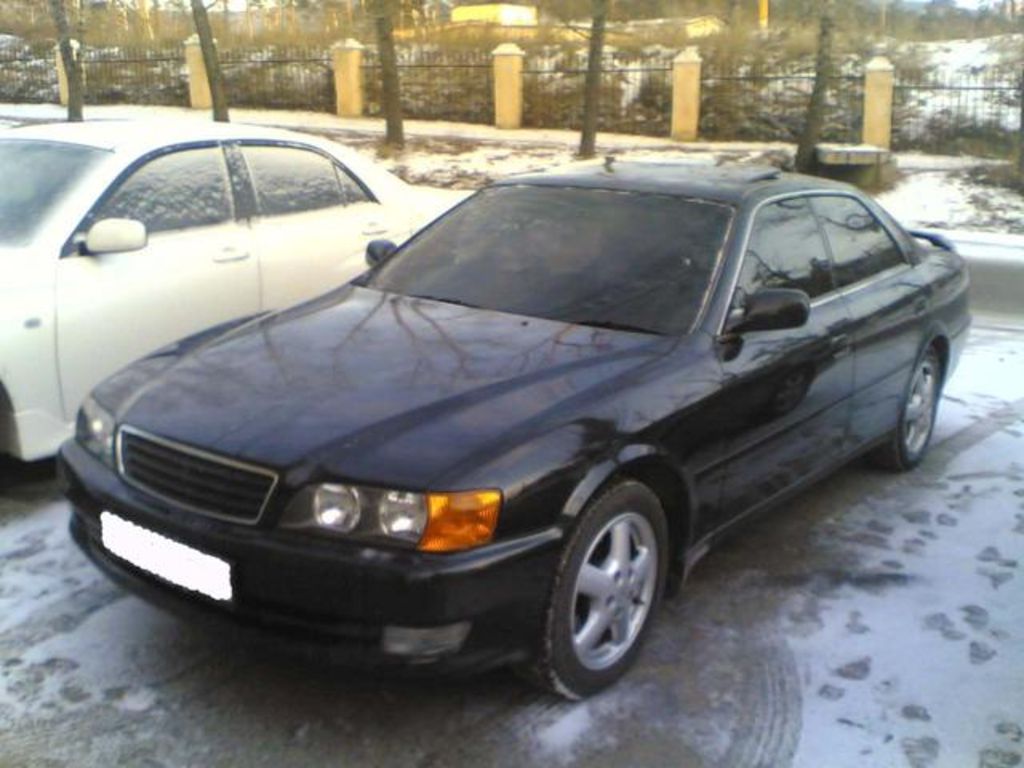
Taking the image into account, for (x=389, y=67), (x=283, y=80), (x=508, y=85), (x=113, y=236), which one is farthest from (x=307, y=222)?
(x=283, y=80)

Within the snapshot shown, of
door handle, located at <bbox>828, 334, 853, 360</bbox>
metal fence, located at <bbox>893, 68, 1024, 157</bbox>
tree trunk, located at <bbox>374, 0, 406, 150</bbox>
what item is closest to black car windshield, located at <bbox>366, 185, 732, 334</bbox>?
door handle, located at <bbox>828, 334, 853, 360</bbox>

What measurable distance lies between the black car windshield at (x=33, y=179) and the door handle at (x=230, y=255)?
0.69 meters

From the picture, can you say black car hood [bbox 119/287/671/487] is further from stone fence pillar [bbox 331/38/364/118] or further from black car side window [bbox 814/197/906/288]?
stone fence pillar [bbox 331/38/364/118]

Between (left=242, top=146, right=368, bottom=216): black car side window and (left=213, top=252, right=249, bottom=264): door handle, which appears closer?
(left=213, top=252, right=249, bottom=264): door handle

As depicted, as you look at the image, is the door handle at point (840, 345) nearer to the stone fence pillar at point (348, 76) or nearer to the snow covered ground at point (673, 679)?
the snow covered ground at point (673, 679)

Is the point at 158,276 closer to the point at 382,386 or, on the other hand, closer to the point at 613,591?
the point at 382,386

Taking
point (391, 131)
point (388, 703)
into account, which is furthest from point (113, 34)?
point (388, 703)

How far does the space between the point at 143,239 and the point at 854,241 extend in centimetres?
308

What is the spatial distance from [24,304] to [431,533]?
8.62 feet

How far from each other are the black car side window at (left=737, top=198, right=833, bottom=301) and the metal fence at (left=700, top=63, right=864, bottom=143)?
20.5 meters

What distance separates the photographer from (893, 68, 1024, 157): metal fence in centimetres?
2305

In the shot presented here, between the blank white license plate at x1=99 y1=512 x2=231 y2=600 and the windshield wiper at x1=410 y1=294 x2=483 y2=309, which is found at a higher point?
the windshield wiper at x1=410 y1=294 x2=483 y2=309

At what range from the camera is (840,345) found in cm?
467

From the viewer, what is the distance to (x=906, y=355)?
532 cm
